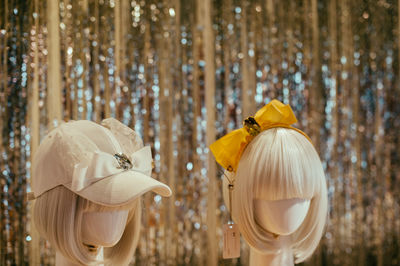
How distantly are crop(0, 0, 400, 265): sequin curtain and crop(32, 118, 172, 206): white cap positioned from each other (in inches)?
22.5

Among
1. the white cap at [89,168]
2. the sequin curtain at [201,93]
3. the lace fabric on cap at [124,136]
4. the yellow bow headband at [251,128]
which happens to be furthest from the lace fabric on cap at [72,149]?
the sequin curtain at [201,93]

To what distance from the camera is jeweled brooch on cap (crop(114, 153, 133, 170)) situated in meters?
1.38

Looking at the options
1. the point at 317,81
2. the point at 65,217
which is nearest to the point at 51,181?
the point at 65,217

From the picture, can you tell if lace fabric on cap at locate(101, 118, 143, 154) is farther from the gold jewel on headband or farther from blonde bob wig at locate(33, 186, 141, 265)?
the gold jewel on headband

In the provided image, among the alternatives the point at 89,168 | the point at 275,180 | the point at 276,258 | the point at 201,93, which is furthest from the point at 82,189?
the point at 201,93

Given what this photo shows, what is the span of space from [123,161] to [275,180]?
47cm

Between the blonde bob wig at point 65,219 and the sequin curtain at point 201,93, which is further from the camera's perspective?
the sequin curtain at point 201,93

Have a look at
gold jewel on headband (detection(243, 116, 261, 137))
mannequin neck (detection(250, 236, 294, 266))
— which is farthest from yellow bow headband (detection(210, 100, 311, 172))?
mannequin neck (detection(250, 236, 294, 266))

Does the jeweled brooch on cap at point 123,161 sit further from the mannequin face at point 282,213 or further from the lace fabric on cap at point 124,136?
the mannequin face at point 282,213

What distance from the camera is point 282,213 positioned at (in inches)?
60.6

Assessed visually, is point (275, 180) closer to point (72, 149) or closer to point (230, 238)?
point (230, 238)

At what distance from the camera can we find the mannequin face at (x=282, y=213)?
1.54m

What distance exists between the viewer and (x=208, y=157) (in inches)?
85.9

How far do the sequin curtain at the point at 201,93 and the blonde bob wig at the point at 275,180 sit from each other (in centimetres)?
57
